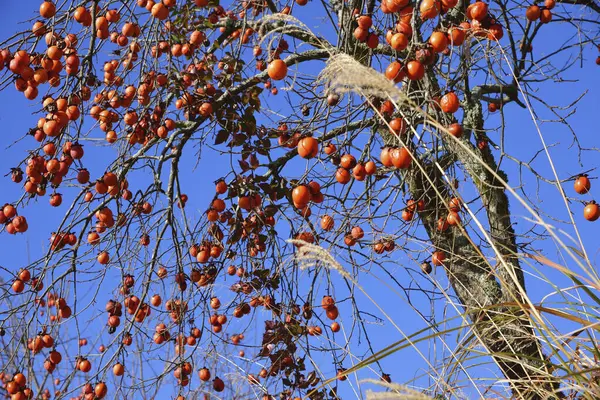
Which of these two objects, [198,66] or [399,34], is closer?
[399,34]

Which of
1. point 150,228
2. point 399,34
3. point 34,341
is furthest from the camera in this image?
point 150,228

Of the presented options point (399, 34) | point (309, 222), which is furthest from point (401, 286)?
point (399, 34)

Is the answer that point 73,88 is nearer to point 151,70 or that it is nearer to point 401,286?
point 151,70

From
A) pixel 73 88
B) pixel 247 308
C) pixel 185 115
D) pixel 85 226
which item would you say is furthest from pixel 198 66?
pixel 247 308

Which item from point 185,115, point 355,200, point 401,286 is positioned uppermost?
point 185,115

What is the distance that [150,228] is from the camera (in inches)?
133

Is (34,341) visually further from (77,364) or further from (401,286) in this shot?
(401,286)

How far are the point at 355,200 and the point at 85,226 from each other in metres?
1.24

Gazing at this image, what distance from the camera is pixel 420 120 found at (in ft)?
10.3

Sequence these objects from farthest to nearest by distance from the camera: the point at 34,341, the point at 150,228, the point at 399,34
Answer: the point at 150,228
the point at 34,341
the point at 399,34

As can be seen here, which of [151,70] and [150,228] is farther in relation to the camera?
[150,228]

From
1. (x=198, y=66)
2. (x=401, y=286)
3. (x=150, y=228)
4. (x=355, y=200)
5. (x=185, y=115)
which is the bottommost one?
(x=401, y=286)

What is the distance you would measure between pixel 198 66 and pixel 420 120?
107cm

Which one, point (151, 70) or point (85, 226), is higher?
point (151, 70)
